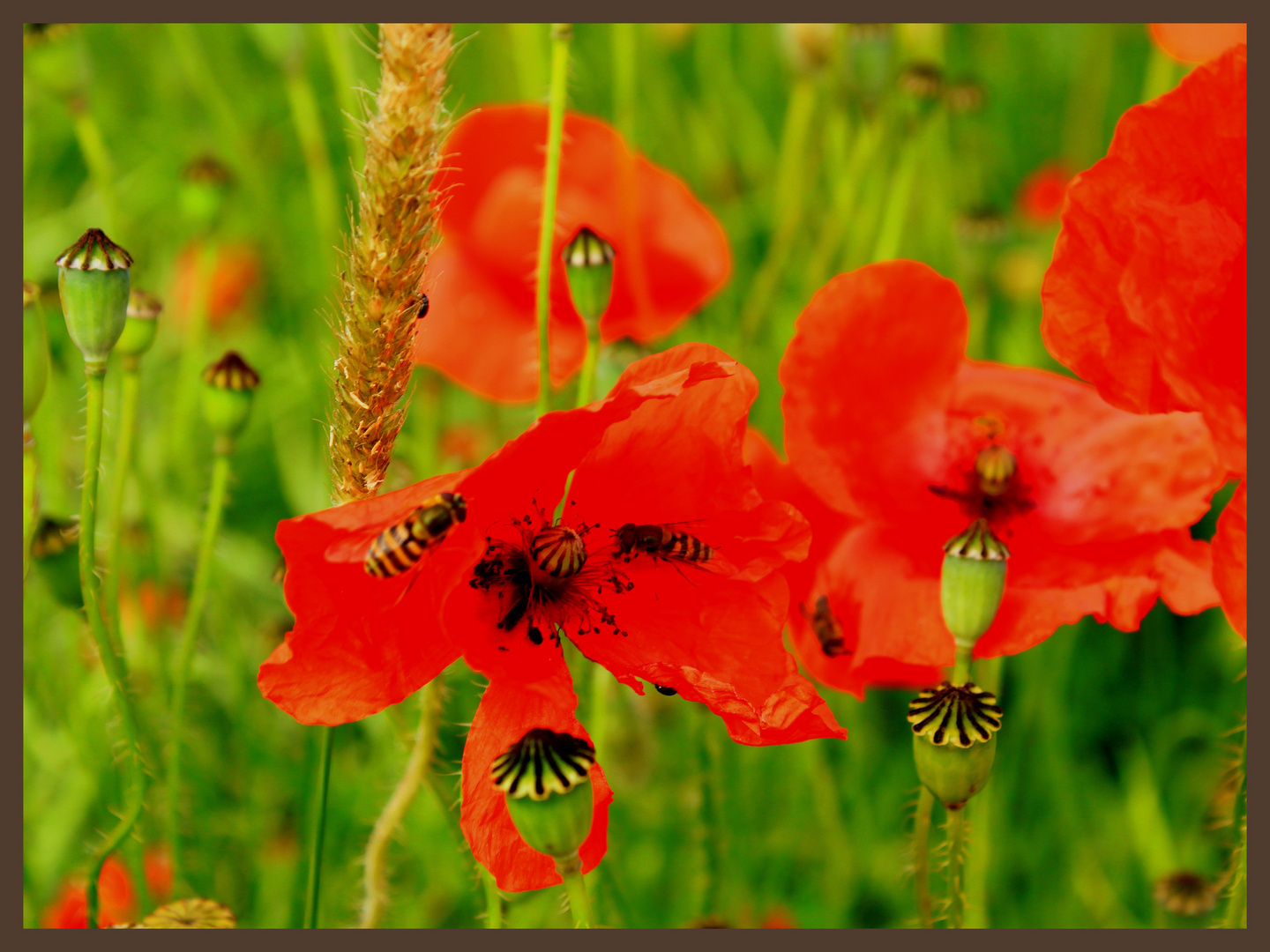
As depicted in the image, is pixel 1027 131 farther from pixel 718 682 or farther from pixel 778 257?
pixel 718 682

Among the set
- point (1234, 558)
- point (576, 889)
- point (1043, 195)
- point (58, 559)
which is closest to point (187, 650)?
point (58, 559)

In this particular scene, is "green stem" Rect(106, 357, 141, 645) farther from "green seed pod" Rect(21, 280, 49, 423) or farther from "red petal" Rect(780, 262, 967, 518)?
"red petal" Rect(780, 262, 967, 518)

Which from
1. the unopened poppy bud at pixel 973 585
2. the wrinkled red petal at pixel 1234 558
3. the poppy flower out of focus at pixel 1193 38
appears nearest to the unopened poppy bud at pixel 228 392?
the unopened poppy bud at pixel 973 585

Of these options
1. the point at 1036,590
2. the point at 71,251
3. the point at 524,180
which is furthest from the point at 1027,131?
the point at 71,251

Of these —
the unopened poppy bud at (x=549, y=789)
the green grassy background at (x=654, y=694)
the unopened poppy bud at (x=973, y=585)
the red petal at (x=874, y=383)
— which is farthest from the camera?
the green grassy background at (x=654, y=694)

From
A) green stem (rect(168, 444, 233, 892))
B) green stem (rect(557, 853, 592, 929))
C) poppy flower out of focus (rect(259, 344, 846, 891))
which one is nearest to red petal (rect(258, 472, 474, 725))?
poppy flower out of focus (rect(259, 344, 846, 891))

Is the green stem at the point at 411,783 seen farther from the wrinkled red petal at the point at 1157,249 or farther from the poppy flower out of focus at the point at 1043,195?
the poppy flower out of focus at the point at 1043,195
